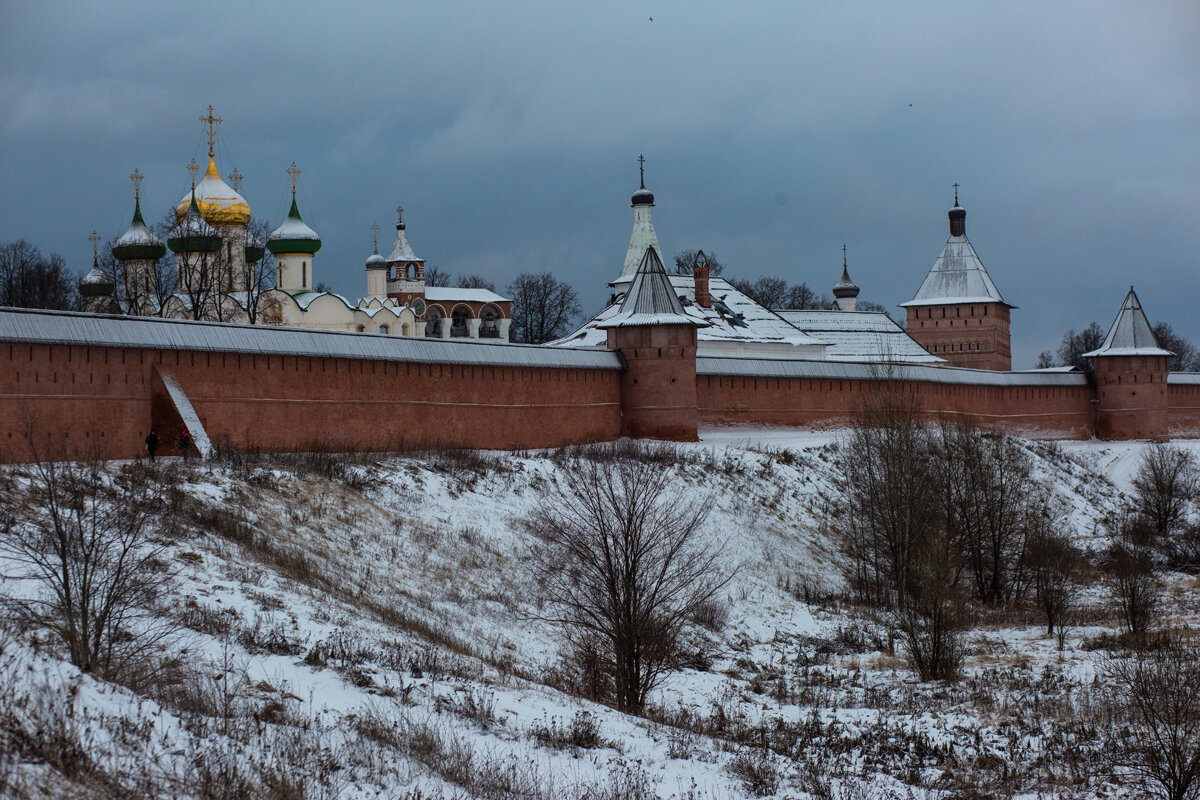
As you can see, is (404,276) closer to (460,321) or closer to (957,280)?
(460,321)

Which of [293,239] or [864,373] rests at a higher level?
[293,239]

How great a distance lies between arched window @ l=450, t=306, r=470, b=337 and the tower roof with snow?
50.5 feet

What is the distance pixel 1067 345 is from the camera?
71.1m

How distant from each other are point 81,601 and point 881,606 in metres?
12.6

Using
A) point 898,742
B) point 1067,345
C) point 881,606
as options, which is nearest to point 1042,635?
point 881,606

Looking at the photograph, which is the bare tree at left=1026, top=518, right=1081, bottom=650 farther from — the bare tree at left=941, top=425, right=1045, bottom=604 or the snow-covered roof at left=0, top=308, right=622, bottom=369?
the snow-covered roof at left=0, top=308, right=622, bottom=369

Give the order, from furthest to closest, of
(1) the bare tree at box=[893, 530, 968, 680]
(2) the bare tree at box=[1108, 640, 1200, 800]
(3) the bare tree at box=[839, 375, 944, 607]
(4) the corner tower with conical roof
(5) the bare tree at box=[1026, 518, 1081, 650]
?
(4) the corner tower with conical roof < (3) the bare tree at box=[839, 375, 944, 607] < (5) the bare tree at box=[1026, 518, 1081, 650] < (1) the bare tree at box=[893, 530, 968, 680] < (2) the bare tree at box=[1108, 640, 1200, 800]

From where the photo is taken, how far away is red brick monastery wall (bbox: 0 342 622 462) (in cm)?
1683

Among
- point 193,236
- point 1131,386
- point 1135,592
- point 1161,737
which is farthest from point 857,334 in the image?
point 1161,737

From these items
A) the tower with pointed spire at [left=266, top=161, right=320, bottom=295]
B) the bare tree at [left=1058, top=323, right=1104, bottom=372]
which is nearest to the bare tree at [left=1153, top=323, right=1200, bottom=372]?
the bare tree at [left=1058, top=323, right=1104, bottom=372]

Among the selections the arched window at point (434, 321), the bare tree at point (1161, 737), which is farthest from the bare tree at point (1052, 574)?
the arched window at point (434, 321)

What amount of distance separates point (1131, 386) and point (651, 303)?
14.5 m

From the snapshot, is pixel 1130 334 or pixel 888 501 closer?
pixel 888 501

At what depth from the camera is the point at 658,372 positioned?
25.2 m
